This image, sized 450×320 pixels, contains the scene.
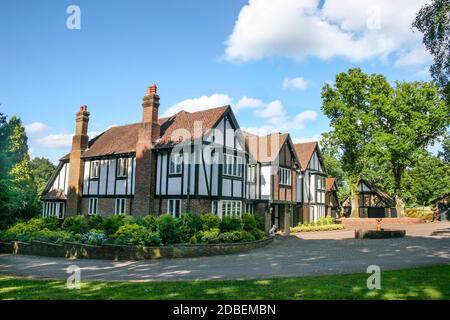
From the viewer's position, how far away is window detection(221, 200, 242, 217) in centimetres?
2742

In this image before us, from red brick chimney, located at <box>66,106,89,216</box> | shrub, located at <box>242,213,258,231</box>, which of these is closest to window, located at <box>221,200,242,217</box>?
shrub, located at <box>242,213,258,231</box>

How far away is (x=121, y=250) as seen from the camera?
18328mm

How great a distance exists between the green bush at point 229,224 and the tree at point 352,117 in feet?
88.0

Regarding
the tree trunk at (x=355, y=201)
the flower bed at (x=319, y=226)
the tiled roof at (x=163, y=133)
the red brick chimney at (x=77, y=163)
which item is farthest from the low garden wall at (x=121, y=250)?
the tree trunk at (x=355, y=201)

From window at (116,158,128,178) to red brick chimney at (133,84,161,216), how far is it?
1.96 m

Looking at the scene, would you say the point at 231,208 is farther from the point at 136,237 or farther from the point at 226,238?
the point at 136,237

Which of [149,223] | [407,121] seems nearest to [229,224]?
[149,223]

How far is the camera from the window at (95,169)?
31.3m

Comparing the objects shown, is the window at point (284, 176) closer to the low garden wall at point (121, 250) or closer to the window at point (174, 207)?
the window at point (174, 207)

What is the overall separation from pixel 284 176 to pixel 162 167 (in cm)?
A: 1364

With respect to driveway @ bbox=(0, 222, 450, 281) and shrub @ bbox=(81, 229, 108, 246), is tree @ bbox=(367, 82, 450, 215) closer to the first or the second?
driveway @ bbox=(0, 222, 450, 281)

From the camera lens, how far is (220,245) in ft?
66.3

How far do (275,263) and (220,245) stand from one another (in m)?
4.88
